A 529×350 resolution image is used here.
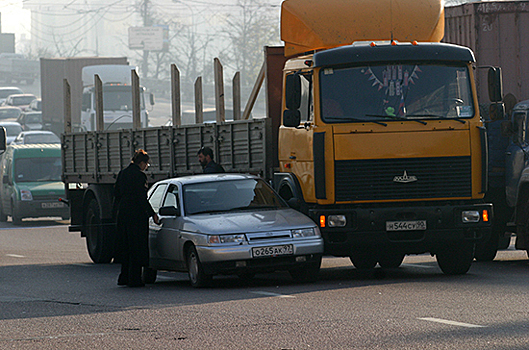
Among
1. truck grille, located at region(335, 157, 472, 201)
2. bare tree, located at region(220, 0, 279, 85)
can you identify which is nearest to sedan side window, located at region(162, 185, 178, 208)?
truck grille, located at region(335, 157, 472, 201)

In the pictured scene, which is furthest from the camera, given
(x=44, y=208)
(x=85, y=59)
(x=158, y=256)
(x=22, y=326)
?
(x=85, y=59)

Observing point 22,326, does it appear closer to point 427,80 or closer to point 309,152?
point 309,152

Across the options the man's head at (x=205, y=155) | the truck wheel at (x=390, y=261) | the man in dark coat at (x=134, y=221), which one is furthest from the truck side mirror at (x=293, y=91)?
the truck wheel at (x=390, y=261)

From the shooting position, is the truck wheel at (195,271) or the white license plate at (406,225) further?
the white license plate at (406,225)

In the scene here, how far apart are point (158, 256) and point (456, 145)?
4037mm

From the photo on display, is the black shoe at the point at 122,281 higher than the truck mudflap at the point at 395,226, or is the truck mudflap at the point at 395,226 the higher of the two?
the truck mudflap at the point at 395,226

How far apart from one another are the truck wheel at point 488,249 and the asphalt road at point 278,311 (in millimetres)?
418

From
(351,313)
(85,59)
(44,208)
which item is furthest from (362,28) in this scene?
(85,59)

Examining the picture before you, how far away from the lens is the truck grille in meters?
12.1

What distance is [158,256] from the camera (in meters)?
13.2

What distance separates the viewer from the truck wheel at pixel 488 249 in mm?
15102

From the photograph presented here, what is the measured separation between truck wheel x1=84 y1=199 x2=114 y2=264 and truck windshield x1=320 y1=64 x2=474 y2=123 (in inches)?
249

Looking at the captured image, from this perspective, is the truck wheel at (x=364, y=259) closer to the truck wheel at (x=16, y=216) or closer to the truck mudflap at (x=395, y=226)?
the truck mudflap at (x=395, y=226)

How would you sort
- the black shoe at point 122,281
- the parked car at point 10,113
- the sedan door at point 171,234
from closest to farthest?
the sedan door at point 171,234, the black shoe at point 122,281, the parked car at point 10,113
